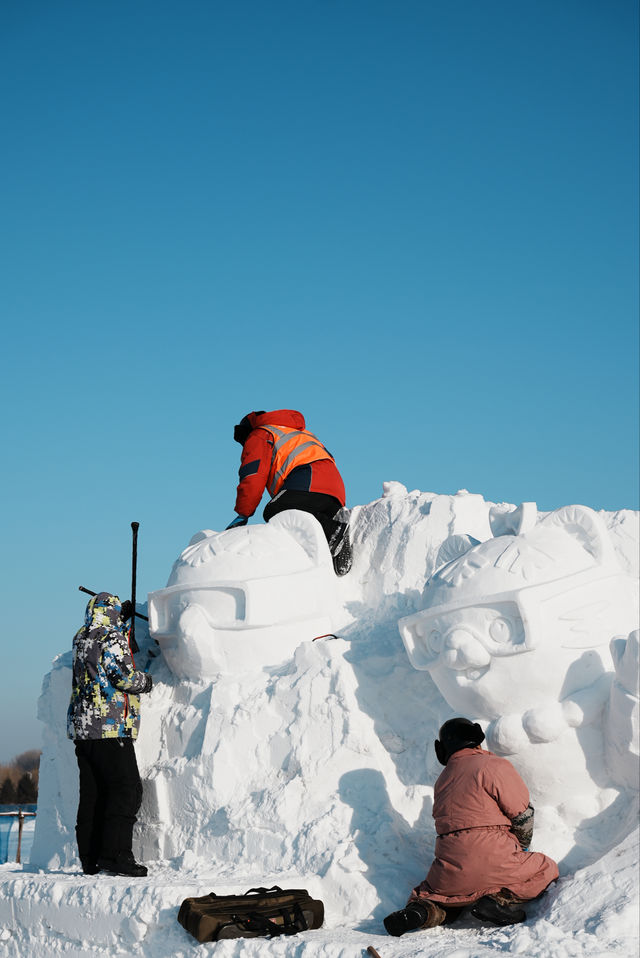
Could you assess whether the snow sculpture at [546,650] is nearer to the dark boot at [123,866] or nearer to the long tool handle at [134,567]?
the dark boot at [123,866]

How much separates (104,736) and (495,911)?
2.54 metres

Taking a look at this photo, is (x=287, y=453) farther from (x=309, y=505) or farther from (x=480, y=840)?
(x=480, y=840)

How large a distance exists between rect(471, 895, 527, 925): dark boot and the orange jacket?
3389 mm

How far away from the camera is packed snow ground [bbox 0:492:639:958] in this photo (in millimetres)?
4203

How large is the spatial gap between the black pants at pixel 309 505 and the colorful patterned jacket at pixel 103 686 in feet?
5.19

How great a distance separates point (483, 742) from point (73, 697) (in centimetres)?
248

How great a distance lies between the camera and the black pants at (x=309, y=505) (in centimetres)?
698

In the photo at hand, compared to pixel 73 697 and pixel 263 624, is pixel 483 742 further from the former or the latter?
pixel 73 697

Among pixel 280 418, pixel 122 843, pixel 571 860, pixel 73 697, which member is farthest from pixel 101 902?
pixel 280 418

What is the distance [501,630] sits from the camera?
5.06 metres

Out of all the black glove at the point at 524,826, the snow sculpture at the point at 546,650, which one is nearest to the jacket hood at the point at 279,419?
the snow sculpture at the point at 546,650

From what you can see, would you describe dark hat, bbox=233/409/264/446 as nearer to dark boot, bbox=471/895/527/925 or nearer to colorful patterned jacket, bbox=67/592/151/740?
colorful patterned jacket, bbox=67/592/151/740

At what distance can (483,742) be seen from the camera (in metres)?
5.17

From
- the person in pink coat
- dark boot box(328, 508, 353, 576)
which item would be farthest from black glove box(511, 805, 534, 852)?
dark boot box(328, 508, 353, 576)
